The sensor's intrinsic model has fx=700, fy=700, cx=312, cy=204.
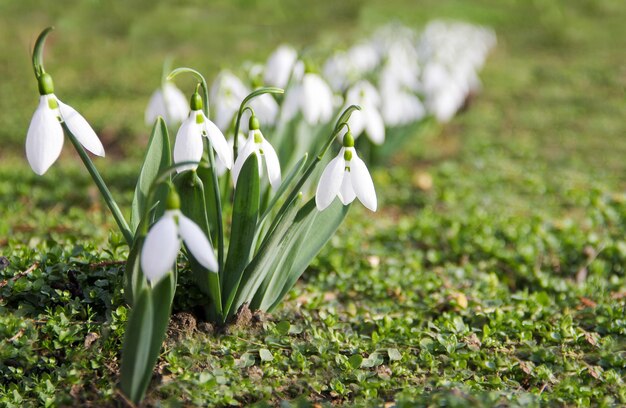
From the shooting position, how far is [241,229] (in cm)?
179

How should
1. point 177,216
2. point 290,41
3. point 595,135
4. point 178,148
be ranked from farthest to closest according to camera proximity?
point 290,41
point 595,135
point 178,148
point 177,216

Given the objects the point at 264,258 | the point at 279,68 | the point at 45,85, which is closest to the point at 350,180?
the point at 264,258

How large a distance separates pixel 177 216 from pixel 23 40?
716 centimetres

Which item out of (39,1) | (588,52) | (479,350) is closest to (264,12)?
(39,1)

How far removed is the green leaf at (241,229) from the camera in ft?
5.67

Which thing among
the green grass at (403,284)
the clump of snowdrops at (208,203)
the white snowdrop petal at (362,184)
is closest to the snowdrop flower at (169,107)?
the clump of snowdrops at (208,203)

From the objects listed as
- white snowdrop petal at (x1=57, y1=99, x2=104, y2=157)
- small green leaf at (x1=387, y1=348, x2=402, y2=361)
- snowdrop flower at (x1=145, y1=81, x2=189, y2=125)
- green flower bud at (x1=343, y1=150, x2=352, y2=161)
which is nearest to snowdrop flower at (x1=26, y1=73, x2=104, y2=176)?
white snowdrop petal at (x1=57, y1=99, x2=104, y2=157)

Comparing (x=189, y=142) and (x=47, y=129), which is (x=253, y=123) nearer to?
(x=189, y=142)

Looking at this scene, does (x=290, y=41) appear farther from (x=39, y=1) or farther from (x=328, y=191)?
(x=328, y=191)

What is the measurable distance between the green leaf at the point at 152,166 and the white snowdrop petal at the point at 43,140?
28 centimetres

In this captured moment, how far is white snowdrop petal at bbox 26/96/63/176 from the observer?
147 centimetres

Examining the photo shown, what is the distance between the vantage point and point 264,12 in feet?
33.1

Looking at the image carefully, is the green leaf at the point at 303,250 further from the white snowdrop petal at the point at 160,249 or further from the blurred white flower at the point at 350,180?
the white snowdrop petal at the point at 160,249

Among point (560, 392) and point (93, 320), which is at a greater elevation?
point (93, 320)
